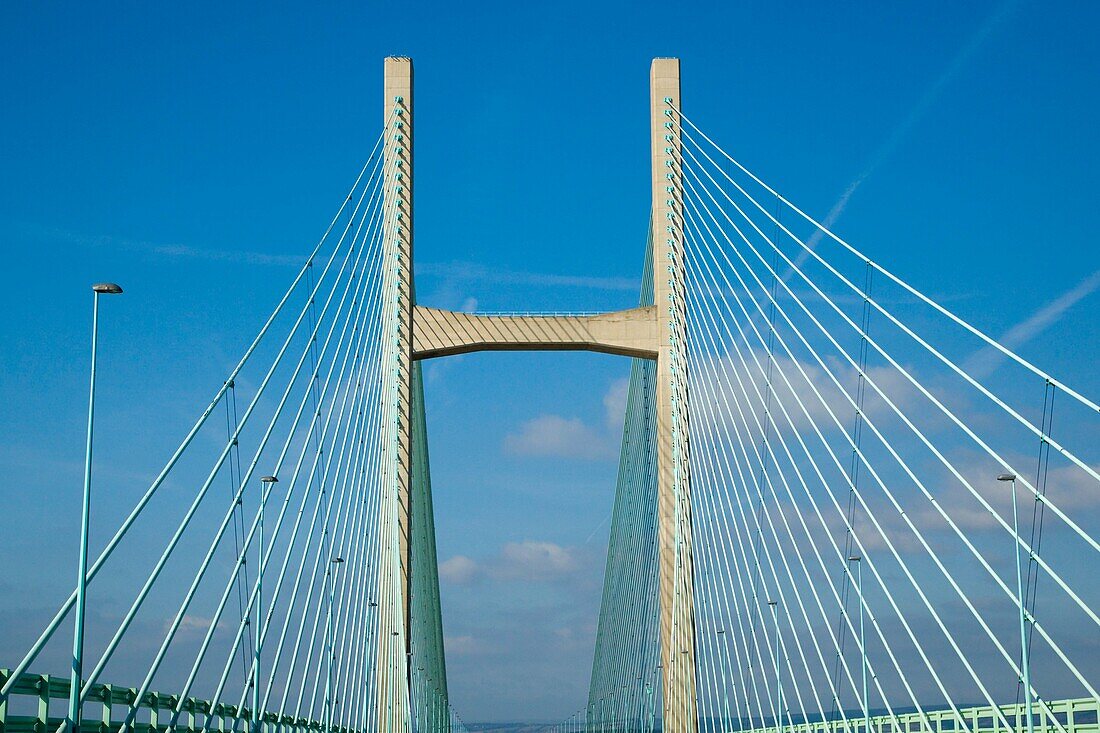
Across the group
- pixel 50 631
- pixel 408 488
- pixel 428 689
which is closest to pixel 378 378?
pixel 408 488

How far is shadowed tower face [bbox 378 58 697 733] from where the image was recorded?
25688mm

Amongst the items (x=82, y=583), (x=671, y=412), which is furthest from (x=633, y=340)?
(x=82, y=583)

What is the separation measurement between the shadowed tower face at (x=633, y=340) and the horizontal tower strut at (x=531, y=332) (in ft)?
0.06

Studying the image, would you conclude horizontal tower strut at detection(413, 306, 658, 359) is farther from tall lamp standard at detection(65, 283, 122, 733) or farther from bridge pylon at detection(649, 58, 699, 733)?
tall lamp standard at detection(65, 283, 122, 733)

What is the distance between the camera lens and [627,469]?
32656mm

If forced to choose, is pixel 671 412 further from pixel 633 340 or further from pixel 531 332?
pixel 531 332

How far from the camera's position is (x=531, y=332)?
27766 millimetres

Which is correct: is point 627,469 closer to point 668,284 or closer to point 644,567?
point 644,567

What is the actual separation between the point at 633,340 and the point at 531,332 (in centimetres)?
174

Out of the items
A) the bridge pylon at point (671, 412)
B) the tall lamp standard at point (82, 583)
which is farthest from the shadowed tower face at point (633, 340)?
the tall lamp standard at point (82, 583)

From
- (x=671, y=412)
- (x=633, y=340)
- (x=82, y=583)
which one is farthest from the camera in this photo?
(x=633, y=340)

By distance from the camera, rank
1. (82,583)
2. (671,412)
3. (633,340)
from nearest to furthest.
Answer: (82,583) → (671,412) → (633,340)

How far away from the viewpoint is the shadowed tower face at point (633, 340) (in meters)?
25.7

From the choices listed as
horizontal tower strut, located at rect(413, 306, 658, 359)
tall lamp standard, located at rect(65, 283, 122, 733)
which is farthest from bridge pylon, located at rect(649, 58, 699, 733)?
tall lamp standard, located at rect(65, 283, 122, 733)
